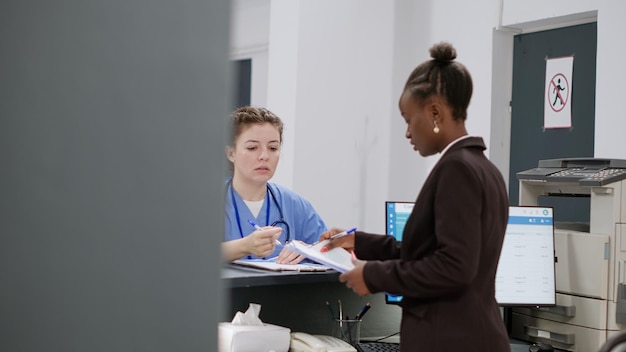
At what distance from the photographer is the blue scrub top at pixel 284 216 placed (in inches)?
96.8

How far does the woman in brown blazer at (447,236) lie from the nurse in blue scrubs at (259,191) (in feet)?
3.48

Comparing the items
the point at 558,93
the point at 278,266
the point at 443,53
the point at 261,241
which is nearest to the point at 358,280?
the point at 443,53

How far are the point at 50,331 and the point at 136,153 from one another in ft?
0.42

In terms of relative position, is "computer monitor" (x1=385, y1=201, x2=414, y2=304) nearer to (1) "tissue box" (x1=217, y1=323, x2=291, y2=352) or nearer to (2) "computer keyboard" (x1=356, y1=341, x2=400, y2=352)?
(2) "computer keyboard" (x1=356, y1=341, x2=400, y2=352)

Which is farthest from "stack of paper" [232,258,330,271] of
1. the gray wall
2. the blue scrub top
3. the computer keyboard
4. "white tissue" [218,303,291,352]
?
the gray wall

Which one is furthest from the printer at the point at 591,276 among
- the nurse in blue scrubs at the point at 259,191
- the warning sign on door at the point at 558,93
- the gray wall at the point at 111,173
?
the gray wall at the point at 111,173

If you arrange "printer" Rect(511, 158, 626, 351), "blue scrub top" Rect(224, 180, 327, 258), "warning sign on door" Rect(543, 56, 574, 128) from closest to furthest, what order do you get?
"printer" Rect(511, 158, 626, 351) → "blue scrub top" Rect(224, 180, 327, 258) → "warning sign on door" Rect(543, 56, 574, 128)

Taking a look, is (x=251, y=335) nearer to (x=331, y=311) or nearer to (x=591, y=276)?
(x=331, y=311)

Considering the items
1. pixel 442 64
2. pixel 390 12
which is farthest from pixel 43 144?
pixel 390 12

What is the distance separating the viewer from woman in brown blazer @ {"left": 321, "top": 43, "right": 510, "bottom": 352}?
4.27 feet

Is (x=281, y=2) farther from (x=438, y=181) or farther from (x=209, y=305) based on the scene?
(x=209, y=305)

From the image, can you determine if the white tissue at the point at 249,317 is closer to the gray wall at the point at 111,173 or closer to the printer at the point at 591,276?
the printer at the point at 591,276

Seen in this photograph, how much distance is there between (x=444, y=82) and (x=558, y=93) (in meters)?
3.03

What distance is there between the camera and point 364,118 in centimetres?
489
